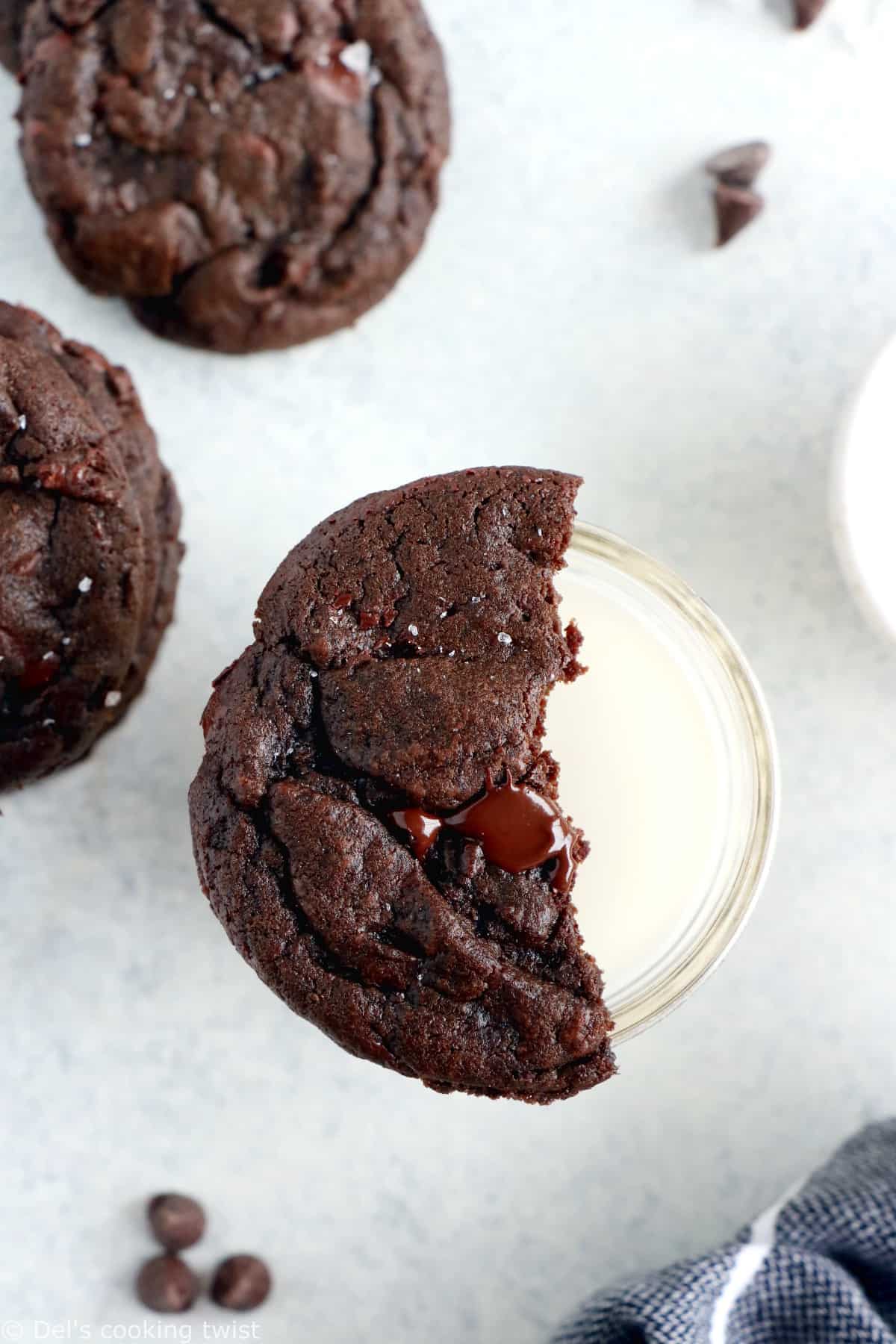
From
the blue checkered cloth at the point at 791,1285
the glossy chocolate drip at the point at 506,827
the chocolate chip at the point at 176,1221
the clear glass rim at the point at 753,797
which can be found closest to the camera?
the glossy chocolate drip at the point at 506,827

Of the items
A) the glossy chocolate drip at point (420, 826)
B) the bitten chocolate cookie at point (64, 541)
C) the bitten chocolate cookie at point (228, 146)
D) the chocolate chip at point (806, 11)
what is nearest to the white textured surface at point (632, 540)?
the chocolate chip at point (806, 11)

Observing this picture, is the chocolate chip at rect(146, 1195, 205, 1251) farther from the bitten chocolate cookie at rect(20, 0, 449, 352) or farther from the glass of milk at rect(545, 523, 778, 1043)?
the bitten chocolate cookie at rect(20, 0, 449, 352)

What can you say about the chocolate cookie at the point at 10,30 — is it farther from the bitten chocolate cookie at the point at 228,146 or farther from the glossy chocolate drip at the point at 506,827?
the glossy chocolate drip at the point at 506,827

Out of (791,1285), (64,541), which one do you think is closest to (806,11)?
(64,541)

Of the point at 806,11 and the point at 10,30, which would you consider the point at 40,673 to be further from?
the point at 806,11

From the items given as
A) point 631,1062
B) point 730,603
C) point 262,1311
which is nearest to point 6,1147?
point 262,1311

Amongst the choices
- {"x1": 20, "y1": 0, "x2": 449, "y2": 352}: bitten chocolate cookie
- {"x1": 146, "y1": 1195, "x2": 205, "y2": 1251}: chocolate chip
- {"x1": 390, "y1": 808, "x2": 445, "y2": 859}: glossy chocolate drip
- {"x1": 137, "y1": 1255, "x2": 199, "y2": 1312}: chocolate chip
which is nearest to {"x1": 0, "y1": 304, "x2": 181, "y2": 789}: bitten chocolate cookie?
{"x1": 20, "y1": 0, "x2": 449, "y2": 352}: bitten chocolate cookie
